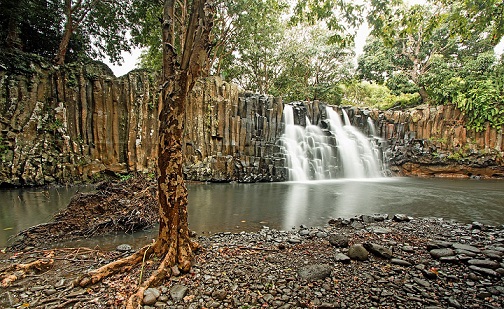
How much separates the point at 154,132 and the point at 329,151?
37.8ft

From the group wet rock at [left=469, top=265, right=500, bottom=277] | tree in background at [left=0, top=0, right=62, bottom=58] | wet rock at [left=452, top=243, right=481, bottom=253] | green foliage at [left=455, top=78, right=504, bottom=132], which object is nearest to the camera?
wet rock at [left=469, top=265, right=500, bottom=277]

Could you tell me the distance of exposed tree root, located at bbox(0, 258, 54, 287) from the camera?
283 cm

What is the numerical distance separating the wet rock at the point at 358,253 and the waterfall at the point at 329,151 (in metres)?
12.6

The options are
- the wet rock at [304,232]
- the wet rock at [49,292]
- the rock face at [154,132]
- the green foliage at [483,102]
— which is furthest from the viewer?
the green foliage at [483,102]

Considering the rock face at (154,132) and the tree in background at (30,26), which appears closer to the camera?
the rock face at (154,132)

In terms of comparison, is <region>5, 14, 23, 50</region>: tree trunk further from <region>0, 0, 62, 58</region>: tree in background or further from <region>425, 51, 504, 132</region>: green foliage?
<region>425, 51, 504, 132</region>: green foliage

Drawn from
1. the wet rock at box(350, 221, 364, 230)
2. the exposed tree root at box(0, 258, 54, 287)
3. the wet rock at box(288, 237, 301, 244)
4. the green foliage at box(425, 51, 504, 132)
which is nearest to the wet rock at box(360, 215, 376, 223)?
the wet rock at box(350, 221, 364, 230)

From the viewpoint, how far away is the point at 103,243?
4.39 m

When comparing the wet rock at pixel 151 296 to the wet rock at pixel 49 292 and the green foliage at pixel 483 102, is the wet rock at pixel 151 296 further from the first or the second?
the green foliage at pixel 483 102

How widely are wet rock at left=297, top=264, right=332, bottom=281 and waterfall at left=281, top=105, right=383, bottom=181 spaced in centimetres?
1307

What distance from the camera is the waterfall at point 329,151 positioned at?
16469 millimetres

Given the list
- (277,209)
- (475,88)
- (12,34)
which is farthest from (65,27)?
(475,88)

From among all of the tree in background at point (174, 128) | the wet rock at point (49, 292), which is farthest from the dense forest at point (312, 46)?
the wet rock at point (49, 292)

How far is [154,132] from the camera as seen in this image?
14.7 m
